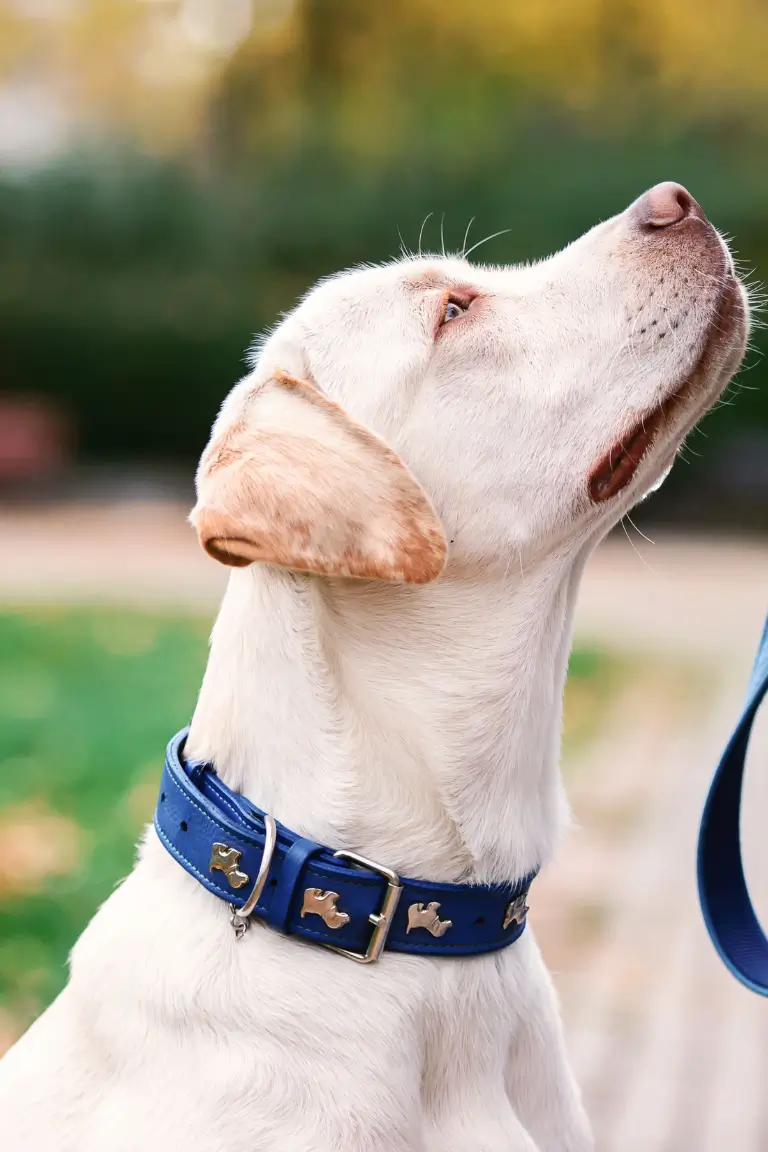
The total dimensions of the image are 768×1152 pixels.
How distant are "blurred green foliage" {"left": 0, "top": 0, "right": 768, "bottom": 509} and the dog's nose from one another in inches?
544

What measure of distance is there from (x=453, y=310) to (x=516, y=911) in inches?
45.1

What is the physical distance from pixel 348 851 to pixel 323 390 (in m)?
0.87

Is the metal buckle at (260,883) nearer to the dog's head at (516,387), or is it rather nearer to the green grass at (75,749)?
the dog's head at (516,387)

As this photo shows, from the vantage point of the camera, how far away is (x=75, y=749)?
6887mm

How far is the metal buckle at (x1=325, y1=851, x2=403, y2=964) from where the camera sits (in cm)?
215

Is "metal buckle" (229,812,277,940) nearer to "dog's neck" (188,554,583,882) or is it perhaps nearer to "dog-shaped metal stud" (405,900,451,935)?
"dog's neck" (188,554,583,882)

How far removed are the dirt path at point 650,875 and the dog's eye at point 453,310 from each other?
68cm

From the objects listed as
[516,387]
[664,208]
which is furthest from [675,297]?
[516,387]

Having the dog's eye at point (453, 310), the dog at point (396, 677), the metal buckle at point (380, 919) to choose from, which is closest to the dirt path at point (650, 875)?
the dog at point (396, 677)

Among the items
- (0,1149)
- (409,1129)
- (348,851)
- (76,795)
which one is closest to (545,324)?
(348,851)

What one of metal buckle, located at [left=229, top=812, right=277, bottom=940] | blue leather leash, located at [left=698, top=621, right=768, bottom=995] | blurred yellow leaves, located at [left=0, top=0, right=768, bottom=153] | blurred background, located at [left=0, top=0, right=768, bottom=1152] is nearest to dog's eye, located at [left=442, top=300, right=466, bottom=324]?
blue leather leash, located at [left=698, top=621, right=768, bottom=995]

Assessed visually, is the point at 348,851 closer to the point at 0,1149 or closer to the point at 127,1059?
the point at 127,1059

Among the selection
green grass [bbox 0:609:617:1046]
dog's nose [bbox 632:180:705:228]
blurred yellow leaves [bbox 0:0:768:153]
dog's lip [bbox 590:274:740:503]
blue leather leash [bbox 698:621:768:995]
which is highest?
blurred yellow leaves [bbox 0:0:768:153]

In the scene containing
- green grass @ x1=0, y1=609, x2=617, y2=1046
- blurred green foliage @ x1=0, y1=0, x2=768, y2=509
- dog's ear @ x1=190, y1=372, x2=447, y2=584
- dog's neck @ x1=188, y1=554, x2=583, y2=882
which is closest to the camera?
dog's ear @ x1=190, y1=372, x2=447, y2=584
